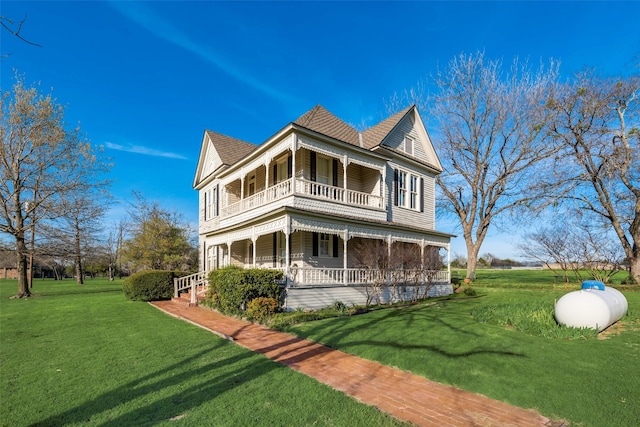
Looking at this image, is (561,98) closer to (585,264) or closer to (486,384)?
(585,264)

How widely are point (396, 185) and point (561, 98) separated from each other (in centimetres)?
1336

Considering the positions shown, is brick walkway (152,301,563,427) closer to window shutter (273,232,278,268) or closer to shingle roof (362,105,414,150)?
window shutter (273,232,278,268)

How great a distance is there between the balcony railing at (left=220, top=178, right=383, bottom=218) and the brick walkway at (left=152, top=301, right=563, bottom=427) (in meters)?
7.18

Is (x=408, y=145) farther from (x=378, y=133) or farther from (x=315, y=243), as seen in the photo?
(x=315, y=243)

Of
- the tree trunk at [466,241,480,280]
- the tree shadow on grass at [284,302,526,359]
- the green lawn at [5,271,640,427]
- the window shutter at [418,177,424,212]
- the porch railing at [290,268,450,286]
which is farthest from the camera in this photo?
the tree trunk at [466,241,480,280]

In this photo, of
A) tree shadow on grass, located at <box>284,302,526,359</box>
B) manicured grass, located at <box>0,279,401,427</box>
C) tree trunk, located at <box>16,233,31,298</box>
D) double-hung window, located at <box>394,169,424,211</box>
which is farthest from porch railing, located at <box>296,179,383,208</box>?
tree trunk, located at <box>16,233,31,298</box>

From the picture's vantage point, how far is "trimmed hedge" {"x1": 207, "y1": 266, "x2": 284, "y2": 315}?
12.3m

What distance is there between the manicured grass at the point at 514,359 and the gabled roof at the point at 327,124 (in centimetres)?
997

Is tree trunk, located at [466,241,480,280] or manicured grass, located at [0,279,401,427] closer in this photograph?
manicured grass, located at [0,279,401,427]

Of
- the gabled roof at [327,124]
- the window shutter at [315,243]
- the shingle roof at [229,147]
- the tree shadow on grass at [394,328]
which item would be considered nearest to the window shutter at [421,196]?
the gabled roof at [327,124]

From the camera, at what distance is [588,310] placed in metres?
8.57

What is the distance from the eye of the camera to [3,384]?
20.0ft

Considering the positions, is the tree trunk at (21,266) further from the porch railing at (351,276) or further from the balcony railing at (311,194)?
the porch railing at (351,276)

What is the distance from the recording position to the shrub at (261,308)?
11711mm
